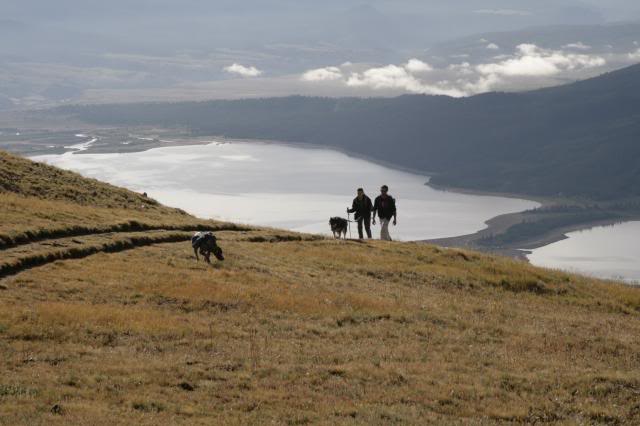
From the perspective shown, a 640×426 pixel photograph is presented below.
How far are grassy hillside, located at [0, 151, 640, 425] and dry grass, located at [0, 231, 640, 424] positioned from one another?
0.06 metres

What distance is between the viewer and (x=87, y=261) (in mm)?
26953

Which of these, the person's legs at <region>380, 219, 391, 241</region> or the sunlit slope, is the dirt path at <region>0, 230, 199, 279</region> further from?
the person's legs at <region>380, 219, 391, 241</region>

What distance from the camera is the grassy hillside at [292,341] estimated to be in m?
14.9

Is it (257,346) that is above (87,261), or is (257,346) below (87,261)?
below

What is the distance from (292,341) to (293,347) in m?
0.64

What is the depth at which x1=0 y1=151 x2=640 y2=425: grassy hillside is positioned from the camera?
14898 millimetres

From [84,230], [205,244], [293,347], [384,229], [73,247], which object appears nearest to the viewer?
[293,347]

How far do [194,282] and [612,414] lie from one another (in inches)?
526

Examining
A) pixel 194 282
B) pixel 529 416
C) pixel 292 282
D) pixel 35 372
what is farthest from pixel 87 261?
pixel 529 416

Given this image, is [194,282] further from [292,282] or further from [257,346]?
[257,346]

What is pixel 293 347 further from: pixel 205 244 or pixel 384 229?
pixel 384 229

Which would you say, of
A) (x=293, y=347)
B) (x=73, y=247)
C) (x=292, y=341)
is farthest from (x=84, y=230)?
(x=293, y=347)

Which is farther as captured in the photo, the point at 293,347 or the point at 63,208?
the point at 63,208

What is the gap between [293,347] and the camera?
19312 mm
